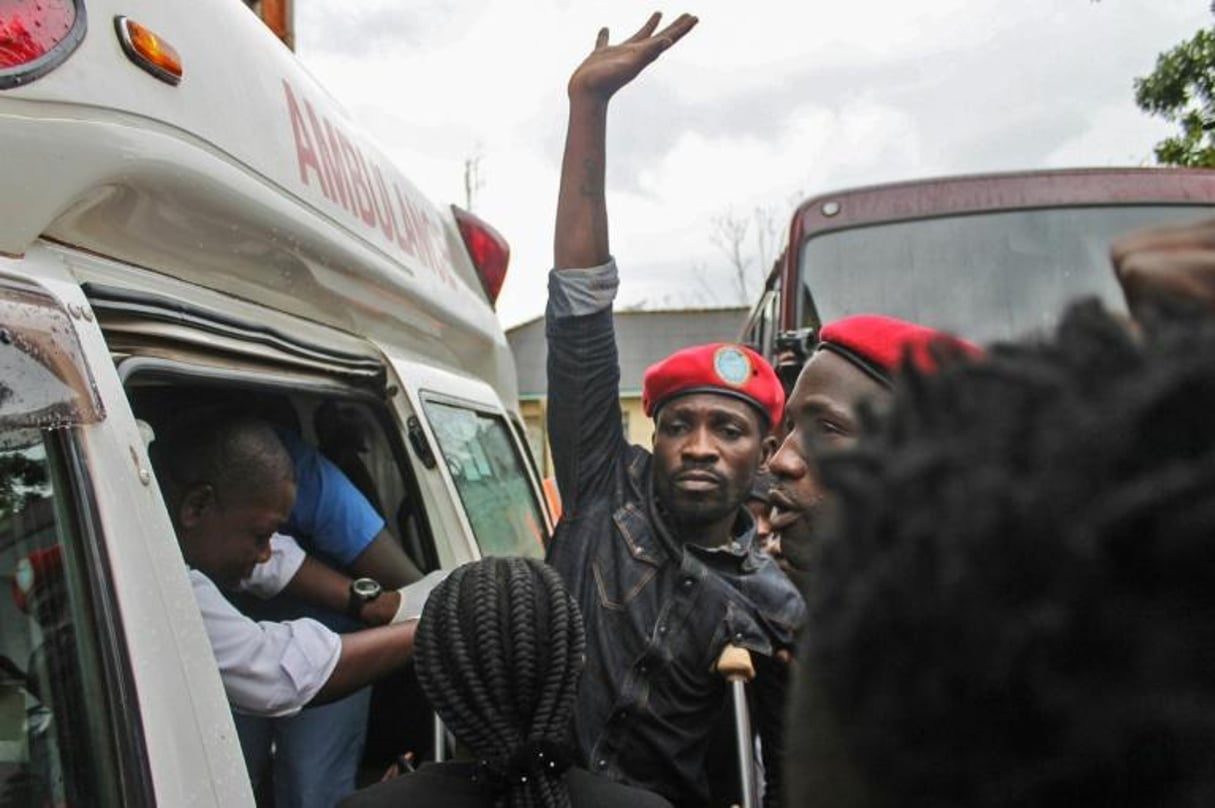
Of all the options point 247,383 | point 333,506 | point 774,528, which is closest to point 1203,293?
point 774,528

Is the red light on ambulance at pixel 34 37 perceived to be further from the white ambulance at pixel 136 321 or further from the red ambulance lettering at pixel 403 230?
the red ambulance lettering at pixel 403 230

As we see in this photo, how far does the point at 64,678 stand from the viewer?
1.33m

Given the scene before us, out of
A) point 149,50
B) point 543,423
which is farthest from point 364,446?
point 543,423

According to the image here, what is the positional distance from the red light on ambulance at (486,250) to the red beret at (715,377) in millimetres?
2222

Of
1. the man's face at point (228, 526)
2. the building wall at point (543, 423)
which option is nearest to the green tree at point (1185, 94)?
the man's face at point (228, 526)

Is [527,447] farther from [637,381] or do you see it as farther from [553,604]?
[637,381]

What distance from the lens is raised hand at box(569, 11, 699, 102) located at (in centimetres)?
217

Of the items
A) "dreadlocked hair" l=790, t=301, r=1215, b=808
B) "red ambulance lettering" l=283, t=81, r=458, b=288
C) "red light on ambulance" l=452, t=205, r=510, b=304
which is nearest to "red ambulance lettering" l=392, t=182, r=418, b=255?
"red ambulance lettering" l=283, t=81, r=458, b=288

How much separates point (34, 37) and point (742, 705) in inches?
60.9

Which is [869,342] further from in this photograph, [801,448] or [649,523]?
[649,523]

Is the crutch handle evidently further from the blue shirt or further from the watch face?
the blue shirt

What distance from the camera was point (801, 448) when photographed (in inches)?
71.8

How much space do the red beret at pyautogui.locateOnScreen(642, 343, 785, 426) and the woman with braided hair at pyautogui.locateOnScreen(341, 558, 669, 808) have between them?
77 centimetres

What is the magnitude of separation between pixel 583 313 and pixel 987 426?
1735mm
